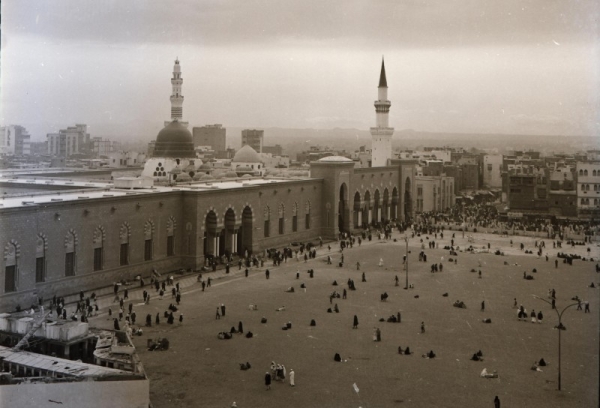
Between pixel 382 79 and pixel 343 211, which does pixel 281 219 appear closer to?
pixel 343 211

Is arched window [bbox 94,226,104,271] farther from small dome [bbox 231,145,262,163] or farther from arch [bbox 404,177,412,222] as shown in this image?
arch [bbox 404,177,412,222]

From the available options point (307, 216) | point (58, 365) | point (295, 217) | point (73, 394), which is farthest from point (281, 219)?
point (73, 394)

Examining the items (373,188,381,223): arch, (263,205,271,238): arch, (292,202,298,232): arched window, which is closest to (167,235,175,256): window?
(263,205,271,238): arch

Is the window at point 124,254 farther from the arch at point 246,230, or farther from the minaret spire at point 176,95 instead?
the minaret spire at point 176,95

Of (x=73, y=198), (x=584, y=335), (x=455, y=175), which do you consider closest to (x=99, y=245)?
(x=73, y=198)

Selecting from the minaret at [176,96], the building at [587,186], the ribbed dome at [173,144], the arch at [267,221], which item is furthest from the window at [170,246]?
the building at [587,186]

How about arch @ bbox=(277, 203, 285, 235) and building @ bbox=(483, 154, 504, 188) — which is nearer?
arch @ bbox=(277, 203, 285, 235)

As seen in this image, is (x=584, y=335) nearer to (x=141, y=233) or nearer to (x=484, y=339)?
(x=484, y=339)
